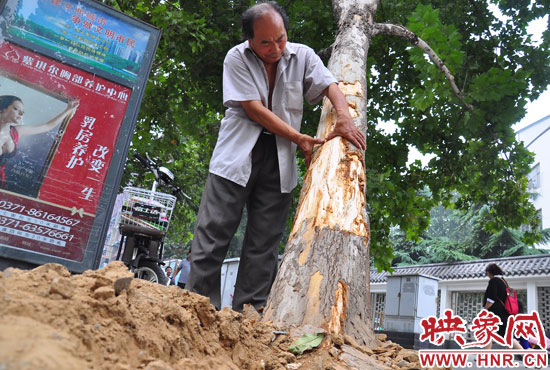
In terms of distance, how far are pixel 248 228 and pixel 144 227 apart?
2725 millimetres

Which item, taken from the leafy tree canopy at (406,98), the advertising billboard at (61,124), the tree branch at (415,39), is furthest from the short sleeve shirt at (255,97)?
the leafy tree canopy at (406,98)

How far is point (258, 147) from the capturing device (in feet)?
8.96

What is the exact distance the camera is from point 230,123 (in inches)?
106

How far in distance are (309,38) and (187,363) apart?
5.25 metres

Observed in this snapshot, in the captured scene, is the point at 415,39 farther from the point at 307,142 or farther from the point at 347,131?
the point at 307,142

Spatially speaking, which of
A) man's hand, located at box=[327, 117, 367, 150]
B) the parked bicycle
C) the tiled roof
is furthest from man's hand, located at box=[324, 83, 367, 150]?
the tiled roof

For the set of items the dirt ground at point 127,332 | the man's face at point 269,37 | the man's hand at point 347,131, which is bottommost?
the dirt ground at point 127,332

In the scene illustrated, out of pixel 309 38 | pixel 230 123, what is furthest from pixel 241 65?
pixel 309 38

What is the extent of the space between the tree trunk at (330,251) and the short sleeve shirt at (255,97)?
0.62ft

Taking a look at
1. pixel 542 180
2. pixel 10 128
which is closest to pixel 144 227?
pixel 10 128

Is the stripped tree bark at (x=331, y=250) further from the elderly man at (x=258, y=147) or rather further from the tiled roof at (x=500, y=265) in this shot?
the tiled roof at (x=500, y=265)

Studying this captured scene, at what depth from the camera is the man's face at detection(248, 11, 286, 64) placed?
251 centimetres

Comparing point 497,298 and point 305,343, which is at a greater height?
point 497,298

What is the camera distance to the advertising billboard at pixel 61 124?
292 centimetres
